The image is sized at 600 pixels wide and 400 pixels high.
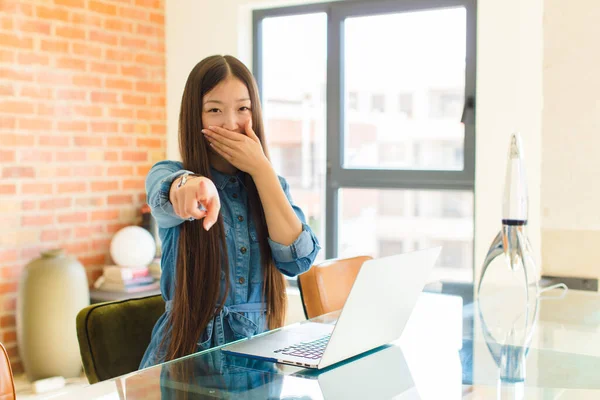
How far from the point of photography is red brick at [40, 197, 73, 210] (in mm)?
3492

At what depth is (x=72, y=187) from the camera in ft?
11.9

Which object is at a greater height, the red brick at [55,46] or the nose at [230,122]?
the red brick at [55,46]

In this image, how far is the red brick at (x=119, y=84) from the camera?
3812 mm

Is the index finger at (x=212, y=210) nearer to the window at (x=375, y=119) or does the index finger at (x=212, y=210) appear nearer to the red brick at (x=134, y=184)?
the window at (x=375, y=119)

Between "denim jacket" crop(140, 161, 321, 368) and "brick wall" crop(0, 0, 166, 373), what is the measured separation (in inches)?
79.0

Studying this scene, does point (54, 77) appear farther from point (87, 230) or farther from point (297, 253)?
point (297, 253)

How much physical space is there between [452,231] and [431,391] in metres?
2.55

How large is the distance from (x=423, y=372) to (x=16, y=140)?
109 inches

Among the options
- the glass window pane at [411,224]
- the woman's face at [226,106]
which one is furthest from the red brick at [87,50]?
the woman's face at [226,106]

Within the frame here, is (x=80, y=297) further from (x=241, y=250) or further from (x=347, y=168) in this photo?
(x=241, y=250)

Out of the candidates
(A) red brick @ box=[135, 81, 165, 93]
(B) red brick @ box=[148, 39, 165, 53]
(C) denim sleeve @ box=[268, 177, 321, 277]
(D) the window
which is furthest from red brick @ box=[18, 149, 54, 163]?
(C) denim sleeve @ box=[268, 177, 321, 277]

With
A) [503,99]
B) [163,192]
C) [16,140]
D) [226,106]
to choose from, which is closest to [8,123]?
[16,140]

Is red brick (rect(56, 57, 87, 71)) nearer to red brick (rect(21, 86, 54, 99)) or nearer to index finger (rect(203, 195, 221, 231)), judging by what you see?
red brick (rect(21, 86, 54, 99))

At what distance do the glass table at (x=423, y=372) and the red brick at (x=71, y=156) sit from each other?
2.41 m
